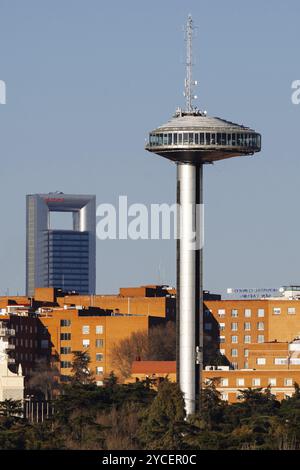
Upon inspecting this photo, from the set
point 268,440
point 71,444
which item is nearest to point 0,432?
point 71,444
